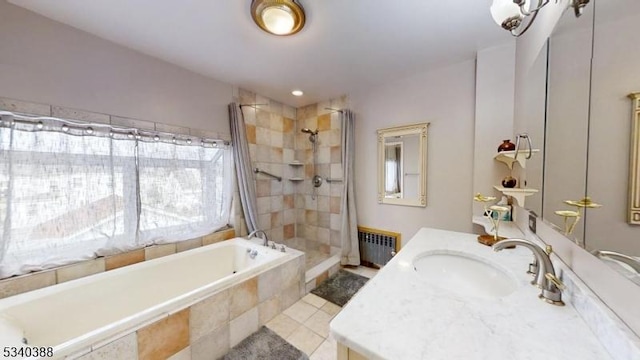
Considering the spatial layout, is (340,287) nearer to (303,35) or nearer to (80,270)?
(80,270)

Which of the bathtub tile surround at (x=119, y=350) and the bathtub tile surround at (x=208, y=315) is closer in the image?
the bathtub tile surround at (x=119, y=350)

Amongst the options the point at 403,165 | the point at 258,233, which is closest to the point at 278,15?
the point at 403,165

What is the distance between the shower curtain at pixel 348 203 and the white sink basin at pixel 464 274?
1542mm

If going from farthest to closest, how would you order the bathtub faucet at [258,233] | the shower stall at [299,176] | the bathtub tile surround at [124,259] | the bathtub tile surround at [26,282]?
the shower stall at [299,176] < the bathtub faucet at [258,233] < the bathtub tile surround at [124,259] < the bathtub tile surround at [26,282]

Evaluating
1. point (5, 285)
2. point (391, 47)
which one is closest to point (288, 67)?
point (391, 47)

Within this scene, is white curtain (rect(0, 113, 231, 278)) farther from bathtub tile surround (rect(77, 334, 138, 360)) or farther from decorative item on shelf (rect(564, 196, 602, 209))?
decorative item on shelf (rect(564, 196, 602, 209))

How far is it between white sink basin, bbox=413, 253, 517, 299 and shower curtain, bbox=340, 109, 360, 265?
1542 mm

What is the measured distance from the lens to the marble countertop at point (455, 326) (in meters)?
0.50

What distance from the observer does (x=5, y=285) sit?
4.18 ft

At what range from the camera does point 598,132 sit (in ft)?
2.13

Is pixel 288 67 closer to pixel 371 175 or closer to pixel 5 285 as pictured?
pixel 371 175

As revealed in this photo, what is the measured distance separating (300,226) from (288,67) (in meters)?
2.18

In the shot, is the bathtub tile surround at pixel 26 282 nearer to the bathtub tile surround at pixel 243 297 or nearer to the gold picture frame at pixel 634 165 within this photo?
the bathtub tile surround at pixel 243 297

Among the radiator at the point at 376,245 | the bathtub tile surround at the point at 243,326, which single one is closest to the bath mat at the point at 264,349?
the bathtub tile surround at the point at 243,326
